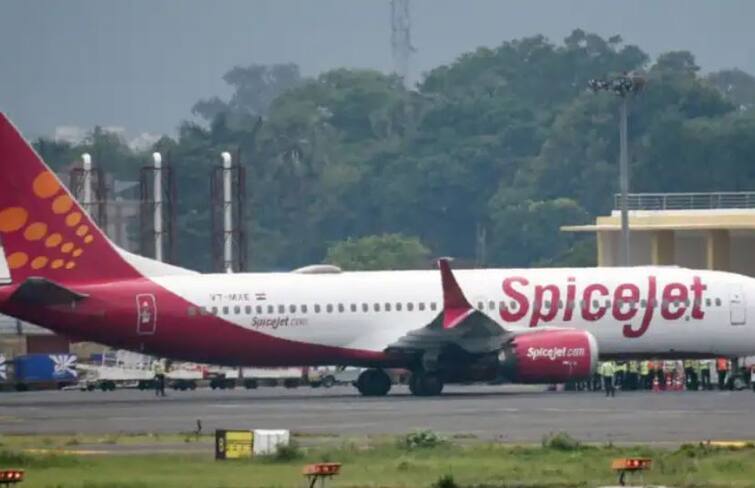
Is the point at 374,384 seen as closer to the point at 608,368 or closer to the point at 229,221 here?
the point at 608,368

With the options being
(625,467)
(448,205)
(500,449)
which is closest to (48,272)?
(500,449)

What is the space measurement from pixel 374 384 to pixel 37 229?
1062cm

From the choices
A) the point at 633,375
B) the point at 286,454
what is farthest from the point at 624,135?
the point at 286,454

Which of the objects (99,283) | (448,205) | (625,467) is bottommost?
(625,467)

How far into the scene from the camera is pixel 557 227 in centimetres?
15425

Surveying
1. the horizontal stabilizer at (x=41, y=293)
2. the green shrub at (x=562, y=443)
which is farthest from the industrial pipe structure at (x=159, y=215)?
the green shrub at (x=562, y=443)

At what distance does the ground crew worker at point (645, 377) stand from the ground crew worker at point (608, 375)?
2.19 m

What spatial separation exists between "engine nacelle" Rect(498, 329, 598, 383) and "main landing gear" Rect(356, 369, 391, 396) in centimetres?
423

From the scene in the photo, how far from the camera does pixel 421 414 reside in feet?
179

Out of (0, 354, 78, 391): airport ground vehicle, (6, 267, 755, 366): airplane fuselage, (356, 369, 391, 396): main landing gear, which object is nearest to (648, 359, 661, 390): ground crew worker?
(6, 267, 755, 366): airplane fuselage

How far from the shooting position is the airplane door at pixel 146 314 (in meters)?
63.0

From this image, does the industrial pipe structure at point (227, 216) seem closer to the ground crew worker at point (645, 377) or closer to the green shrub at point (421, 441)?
the ground crew worker at point (645, 377)

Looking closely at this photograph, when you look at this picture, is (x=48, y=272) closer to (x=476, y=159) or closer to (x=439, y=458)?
(x=439, y=458)

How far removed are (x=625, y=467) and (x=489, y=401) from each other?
84.9ft
